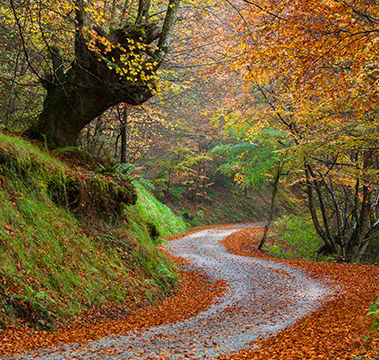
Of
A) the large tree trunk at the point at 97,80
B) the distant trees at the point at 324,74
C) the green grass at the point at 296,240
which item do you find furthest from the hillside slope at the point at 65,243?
the green grass at the point at 296,240

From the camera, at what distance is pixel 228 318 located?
700cm

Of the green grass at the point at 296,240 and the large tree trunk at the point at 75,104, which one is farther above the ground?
the large tree trunk at the point at 75,104

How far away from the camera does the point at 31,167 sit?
7449 millimetres

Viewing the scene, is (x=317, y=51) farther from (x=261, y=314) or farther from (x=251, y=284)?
(x=251, y=284)

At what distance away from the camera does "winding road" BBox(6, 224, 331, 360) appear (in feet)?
14.3

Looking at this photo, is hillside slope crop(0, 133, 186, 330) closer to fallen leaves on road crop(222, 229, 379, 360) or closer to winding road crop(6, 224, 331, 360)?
winding road crop(6, 224, 331, 360)

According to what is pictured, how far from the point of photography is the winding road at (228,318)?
14.3ft

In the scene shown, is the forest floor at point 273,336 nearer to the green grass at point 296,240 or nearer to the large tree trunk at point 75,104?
the large tree trunk at point 75,104

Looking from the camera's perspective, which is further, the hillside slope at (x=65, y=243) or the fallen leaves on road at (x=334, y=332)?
the hillside slope at (x=65, y=243)

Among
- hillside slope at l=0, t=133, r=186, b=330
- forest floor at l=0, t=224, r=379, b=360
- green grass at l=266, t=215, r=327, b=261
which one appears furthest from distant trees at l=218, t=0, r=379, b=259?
hillside slope at l=0, t=133, r=186, b=330

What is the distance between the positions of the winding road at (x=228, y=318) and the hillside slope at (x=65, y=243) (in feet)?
3.89

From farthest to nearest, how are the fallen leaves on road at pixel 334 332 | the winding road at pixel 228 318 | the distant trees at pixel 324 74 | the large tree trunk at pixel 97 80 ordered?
the large tree trunk at pixel 97 80 → the distant trees at pixel 324 74 → the winding road at pixel 228 318 → the fallen leaves on road at pixel 334 332

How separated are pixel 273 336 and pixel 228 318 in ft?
5.63

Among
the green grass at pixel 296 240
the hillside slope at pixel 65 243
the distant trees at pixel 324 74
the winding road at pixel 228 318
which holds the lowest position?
the green grass at pixel 296 240
